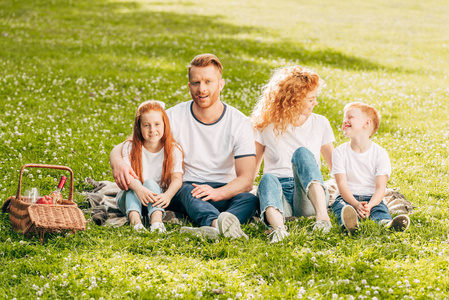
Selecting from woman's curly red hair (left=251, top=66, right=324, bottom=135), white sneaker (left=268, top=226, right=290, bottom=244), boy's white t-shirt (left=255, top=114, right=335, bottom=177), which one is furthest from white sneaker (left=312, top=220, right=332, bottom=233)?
woman's curly red hair (left=251, top=66, right=324, bottom=135)

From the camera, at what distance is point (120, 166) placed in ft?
21.9

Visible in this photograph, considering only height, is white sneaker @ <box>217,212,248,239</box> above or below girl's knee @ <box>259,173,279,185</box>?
below

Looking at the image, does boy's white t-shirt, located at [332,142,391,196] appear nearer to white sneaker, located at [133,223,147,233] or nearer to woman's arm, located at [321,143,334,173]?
woman's arm, located at [321,143,334,173]

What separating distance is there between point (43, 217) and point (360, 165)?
4026 millimetres

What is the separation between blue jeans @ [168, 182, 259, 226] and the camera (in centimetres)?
645

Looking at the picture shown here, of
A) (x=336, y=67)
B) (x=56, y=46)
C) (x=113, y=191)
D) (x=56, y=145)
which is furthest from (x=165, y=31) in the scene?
(x=113, y=191)

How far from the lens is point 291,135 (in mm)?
7176

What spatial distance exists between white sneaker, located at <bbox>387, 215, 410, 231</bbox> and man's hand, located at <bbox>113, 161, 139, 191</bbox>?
323cm

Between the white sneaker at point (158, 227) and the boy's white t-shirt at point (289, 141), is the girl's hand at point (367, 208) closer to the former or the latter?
the boy's white t-shirt at point (289, 141)

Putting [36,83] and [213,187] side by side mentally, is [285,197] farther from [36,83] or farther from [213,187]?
[36,83]

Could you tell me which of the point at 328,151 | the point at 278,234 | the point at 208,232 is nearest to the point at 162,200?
the point at 208,232

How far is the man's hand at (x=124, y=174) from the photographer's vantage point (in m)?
6.59

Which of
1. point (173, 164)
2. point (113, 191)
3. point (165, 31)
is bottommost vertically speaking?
point (113, 191)

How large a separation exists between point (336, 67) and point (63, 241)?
45.2 ft
